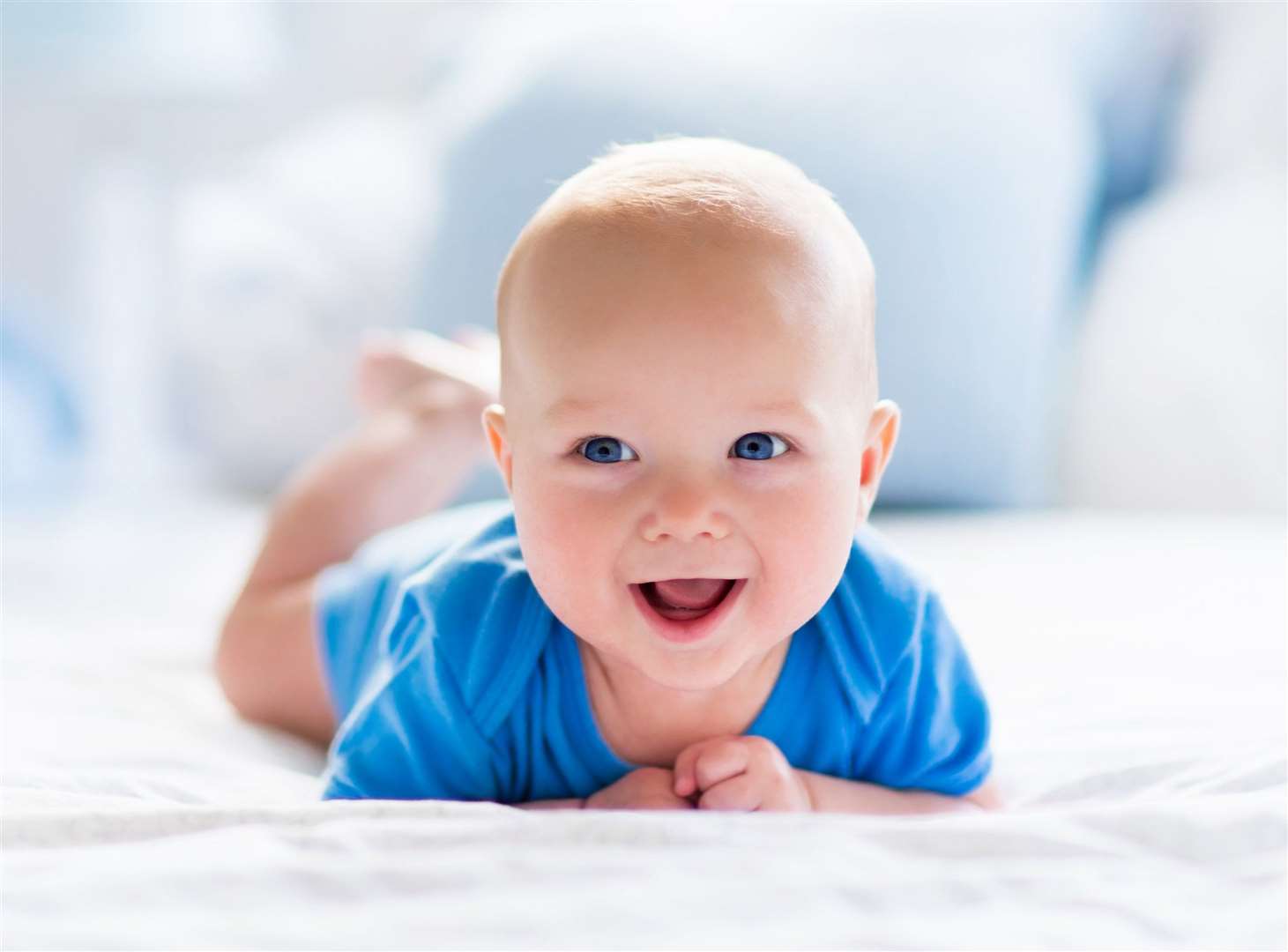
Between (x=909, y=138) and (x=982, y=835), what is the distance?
3.77 ft

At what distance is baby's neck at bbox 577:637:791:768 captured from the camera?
3.36 feet

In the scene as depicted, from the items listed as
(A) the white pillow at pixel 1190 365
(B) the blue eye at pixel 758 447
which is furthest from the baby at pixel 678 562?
(A) the white pillow at pixel 1190 365

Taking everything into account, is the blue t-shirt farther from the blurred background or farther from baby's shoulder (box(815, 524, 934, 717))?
the blurred background

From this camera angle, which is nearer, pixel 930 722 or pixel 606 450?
pixel 606 450

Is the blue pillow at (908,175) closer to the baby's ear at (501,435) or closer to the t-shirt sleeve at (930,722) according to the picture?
the t-shirt sleeve at (930,722)

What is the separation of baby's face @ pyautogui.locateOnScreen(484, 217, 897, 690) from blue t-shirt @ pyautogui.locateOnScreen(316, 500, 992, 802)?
0.11 metres

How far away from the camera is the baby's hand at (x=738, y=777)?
955 millimetres

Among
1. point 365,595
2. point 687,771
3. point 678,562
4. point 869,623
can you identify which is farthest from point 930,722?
point 365,595

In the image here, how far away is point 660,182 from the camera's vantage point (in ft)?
2.89

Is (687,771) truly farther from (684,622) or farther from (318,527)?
(318,527)

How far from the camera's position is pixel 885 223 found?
1715 mm

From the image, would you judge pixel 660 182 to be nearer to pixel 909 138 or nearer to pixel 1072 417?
pixel 909 138

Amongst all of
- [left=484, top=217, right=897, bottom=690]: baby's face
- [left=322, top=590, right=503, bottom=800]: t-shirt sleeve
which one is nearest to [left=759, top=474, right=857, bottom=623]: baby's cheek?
[left=484, top=217, right=897, bottom=690]: baby's face

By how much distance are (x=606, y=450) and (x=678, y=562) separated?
88mm
